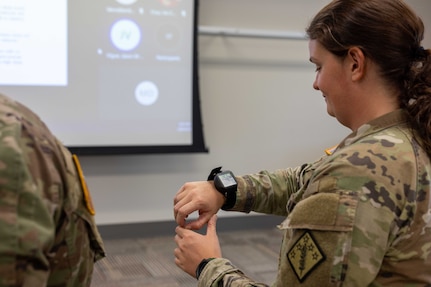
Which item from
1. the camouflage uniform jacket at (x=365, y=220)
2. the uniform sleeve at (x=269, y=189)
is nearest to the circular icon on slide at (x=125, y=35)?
the uniform sleeve at (x=269, y=189)

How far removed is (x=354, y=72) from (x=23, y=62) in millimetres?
2439

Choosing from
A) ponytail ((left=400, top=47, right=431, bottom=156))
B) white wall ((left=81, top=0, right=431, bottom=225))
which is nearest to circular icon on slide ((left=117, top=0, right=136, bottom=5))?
white wall ((left=81, top=0, right=431, bottom=225))

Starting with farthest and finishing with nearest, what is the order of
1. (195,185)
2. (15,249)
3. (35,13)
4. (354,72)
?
(35,13), (195,185), (354,72), (15,249)

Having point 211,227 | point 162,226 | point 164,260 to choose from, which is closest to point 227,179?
point 211,227

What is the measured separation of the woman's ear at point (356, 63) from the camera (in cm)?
100

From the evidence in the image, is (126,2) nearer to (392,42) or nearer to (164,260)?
(164,260)

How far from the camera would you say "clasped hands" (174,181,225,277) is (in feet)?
3.79

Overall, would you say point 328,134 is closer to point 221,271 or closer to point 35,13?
point 35,13

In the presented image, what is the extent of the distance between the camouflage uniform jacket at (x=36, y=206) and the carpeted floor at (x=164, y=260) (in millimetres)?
2039

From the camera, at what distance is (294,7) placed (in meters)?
3.66

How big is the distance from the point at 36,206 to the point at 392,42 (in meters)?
0.75

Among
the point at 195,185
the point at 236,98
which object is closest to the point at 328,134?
the point at 236,98

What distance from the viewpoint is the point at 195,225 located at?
4.00 ft

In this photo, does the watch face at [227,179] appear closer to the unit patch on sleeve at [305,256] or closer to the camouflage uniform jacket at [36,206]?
the unit patch on sleeve at [305,256]
